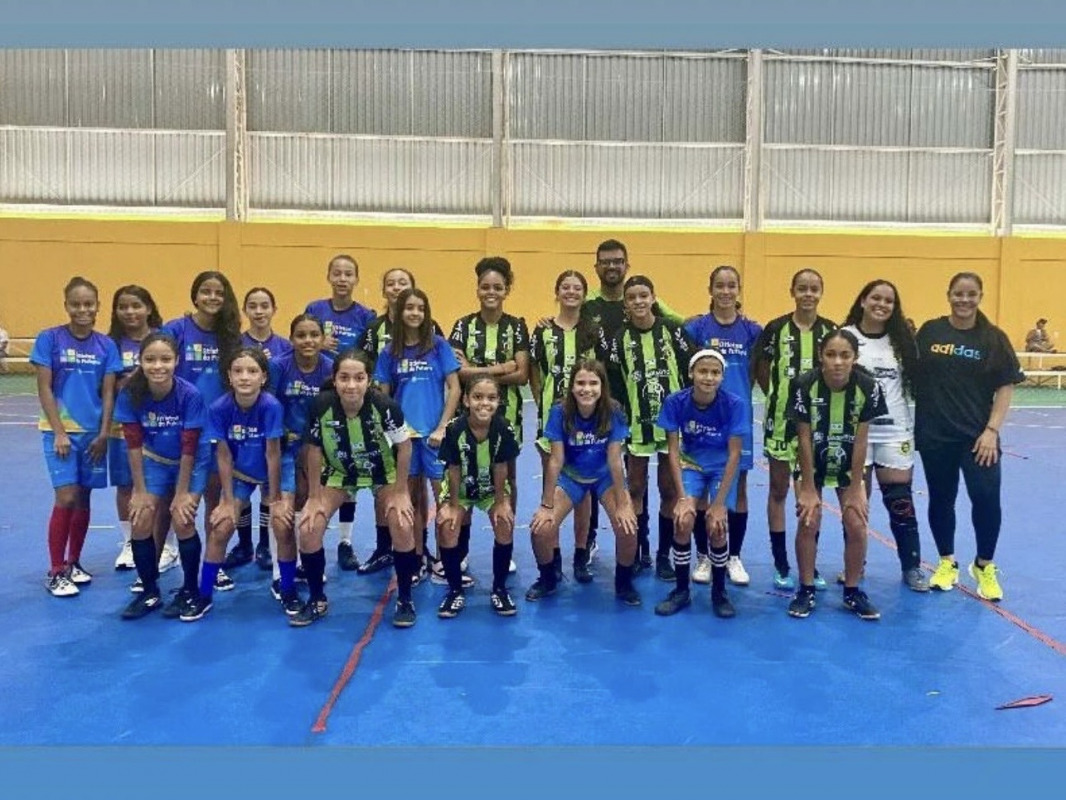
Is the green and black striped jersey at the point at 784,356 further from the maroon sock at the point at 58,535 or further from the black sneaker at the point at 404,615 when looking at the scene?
the maroon sock at the point at 58,535

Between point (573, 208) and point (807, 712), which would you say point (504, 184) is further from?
point (807, 712)

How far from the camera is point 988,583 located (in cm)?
486

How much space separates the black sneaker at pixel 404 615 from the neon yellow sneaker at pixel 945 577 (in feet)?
9.85

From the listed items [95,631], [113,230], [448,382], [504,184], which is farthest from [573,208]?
[95,631]

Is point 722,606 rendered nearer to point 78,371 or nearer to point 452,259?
point 78,371

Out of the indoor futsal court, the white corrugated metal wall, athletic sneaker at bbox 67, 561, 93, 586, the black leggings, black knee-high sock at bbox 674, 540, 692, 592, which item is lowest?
the indoor futsal court

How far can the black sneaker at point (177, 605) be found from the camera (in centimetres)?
452

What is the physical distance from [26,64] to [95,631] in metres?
15.2

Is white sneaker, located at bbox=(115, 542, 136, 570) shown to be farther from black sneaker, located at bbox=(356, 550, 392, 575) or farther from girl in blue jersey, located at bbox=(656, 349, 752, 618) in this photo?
girl in blue jersey, located at bbox=(656, 349, 752, 618)

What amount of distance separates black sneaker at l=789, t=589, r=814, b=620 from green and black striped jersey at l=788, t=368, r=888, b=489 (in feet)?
2.08

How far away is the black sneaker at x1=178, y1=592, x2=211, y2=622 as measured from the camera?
4.48 meters

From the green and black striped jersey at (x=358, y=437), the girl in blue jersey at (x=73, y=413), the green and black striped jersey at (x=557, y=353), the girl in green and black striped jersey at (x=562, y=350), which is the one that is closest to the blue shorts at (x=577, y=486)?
the girl in green and black striped jersey at (x=562, y=350)

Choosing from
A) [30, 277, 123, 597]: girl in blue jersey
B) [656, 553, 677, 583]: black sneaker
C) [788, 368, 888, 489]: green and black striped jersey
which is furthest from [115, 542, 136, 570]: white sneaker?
[788, 368, 888, 489]: green and black striped jersey

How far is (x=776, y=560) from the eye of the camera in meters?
5.21
